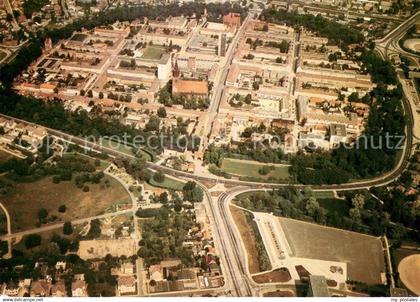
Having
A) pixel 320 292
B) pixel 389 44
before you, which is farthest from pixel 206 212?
pixel 389 44

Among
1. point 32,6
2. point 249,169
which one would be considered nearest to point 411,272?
point 249,169

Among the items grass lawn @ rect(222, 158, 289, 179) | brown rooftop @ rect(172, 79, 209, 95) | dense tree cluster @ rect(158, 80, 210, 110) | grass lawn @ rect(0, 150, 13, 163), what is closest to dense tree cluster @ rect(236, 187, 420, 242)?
grass lawn @ rect(222, 158, 289, 179)

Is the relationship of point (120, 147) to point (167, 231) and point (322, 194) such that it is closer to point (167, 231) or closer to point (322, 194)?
point (167, 231)

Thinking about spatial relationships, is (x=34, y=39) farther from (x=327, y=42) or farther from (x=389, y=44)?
(x=389, y=44)

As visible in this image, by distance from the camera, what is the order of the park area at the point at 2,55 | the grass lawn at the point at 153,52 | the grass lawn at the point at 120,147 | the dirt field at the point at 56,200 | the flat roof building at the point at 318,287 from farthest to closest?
the grass lawn at the point at 153,52 < the park area at the point at 2,55 < the grass lawn at the point at 120,147 < the dirt field at the point at 56,200 < the flat roof building at the point at 318,287

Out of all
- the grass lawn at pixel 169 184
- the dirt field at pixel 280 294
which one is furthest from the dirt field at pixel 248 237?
the grass lawn at pixel 169 184

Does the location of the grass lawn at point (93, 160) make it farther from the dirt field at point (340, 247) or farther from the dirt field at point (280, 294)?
the dirt field at point (280, 294)

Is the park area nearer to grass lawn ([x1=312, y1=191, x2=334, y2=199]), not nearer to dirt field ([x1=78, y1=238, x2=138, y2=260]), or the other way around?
dirt field ([x1=78, y1=238, x2=138, y2=260])
